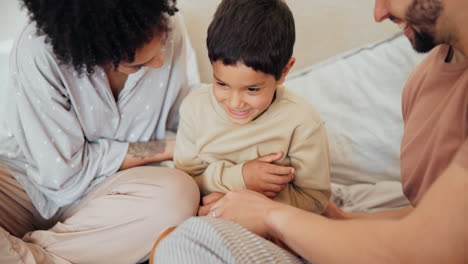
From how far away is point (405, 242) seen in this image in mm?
641

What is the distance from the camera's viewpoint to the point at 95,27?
89cm

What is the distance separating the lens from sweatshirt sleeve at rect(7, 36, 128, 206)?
1.01 meters

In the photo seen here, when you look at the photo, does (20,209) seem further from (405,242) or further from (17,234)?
(405,242)

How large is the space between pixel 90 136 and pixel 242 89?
521mm

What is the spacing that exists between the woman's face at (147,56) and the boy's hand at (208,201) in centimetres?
37

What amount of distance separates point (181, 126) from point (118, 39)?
0.30 m

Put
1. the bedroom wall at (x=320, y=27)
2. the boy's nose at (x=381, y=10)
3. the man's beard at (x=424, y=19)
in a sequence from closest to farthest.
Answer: the man's beard at (x=424, y=19) < the boy's nose at (x=381, y=10) < the bedroom wall at (x=320, y=27)

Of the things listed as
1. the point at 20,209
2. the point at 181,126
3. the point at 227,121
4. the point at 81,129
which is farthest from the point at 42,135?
the point at 227,121

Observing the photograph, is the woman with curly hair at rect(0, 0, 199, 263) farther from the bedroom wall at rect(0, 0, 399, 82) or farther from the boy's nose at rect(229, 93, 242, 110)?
the bedroom wall at rect(0, 0, 399, 82)

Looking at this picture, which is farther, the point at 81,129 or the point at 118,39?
the point at 81,129

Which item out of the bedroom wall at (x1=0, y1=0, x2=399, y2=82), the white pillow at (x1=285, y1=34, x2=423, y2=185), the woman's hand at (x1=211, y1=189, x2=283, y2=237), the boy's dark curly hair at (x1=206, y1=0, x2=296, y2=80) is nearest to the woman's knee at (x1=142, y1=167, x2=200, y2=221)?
the woman's hand at (x1=211, y1=189, x2=283, y2=237)

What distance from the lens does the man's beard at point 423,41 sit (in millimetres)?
726

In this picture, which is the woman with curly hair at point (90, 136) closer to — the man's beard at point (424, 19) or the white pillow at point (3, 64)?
the white pillow at point (3, 64)

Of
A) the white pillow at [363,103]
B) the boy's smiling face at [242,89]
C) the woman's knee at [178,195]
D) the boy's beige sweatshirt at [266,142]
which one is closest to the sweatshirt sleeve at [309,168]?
the boy's beige sweatshirt at [266,142]
